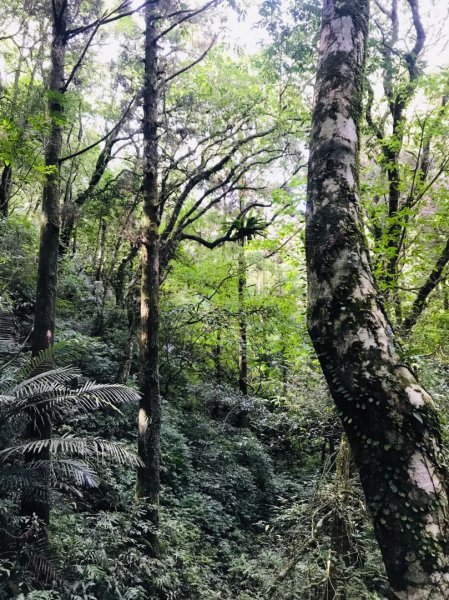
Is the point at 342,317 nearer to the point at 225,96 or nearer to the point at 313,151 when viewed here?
the point at 313,151

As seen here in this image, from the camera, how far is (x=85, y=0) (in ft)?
28.6

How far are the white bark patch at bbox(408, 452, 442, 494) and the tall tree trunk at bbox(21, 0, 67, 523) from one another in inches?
154

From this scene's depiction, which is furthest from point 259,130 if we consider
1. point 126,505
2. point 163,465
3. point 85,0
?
point 126,505

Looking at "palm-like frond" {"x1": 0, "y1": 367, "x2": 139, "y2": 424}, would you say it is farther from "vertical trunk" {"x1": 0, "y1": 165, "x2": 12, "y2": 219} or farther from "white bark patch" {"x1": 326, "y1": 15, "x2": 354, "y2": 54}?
"vertical trunk" {"x1": 0, "y1": 165, "x2": 12, "y2": 219}

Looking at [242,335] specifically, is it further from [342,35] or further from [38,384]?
[342,35]

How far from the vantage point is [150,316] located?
237 inches

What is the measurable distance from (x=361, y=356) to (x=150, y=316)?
4623 millimetres

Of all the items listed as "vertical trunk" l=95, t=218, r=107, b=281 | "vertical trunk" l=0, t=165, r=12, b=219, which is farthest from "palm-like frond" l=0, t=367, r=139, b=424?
"vertical trunk" l=0, t=165, r=12, b=219

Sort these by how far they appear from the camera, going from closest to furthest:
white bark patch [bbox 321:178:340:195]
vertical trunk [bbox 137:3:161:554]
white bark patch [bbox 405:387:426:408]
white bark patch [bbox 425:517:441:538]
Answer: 1. white bark patch [bbox 425:517:441:538]
2. white bark patch [bbox 405:387:426:408]
3. white bark patch [bbox 321:178:340:195]
4. vertical trunk [bbox 137:3:161:554]

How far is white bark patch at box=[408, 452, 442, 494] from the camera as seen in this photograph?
4.90ft

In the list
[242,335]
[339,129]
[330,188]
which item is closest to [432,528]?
[330,188]

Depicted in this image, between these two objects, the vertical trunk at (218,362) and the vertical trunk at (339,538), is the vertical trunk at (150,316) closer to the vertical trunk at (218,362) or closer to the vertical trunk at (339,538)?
the vertical trunk at (339,538)

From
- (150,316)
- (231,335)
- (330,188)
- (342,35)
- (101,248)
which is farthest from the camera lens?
(101,248)

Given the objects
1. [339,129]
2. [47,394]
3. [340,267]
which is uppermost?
[339,129]
